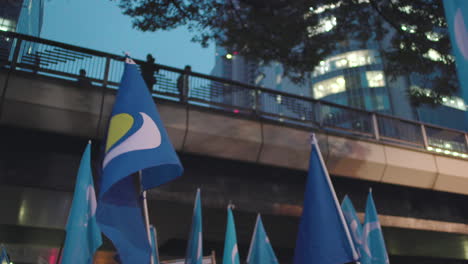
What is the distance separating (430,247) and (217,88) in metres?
11.9

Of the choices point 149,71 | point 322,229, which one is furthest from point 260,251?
point 149,71

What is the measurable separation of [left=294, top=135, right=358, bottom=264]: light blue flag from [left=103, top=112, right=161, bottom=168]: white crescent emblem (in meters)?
1.89

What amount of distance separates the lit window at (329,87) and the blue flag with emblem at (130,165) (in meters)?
51.1

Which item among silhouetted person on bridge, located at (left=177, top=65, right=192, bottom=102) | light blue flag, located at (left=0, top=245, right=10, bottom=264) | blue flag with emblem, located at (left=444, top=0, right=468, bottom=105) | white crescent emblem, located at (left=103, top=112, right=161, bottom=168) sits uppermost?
silhouetted person on bridge, located at (left=177, top=65, right=192, bottom=102)

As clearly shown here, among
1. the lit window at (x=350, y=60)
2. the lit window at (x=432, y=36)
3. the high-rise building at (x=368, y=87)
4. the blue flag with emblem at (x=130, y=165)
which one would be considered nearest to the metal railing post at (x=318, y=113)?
the lit window at (x=432, y=36)

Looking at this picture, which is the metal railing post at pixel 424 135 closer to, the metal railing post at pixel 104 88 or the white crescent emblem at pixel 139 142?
the metal railing post at pixel 104 88

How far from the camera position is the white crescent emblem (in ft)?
13.2

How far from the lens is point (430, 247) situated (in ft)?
56.5

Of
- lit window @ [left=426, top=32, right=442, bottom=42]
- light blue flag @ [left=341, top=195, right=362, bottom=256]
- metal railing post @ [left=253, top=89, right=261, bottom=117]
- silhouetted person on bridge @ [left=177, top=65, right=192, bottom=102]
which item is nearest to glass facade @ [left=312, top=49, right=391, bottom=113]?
lit window @ [left=426, top=32, right=442, bottom=42]

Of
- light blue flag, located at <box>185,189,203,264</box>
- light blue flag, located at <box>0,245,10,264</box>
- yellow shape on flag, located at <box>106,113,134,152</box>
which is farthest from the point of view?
light blue flag, located at <box>185,189,203,264</box>

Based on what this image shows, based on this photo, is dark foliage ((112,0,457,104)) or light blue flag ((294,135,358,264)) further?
dark foliage ((112,0,457,104))

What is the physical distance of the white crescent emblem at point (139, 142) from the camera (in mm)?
4016

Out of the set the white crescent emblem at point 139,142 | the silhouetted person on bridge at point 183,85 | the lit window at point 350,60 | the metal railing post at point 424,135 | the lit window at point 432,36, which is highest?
the lit window at point 350,60

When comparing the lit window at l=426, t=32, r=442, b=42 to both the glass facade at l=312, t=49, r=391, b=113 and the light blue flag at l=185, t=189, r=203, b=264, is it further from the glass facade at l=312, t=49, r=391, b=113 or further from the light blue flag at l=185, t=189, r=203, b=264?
the glass facade at l=312, t=49, r=391, b=113
